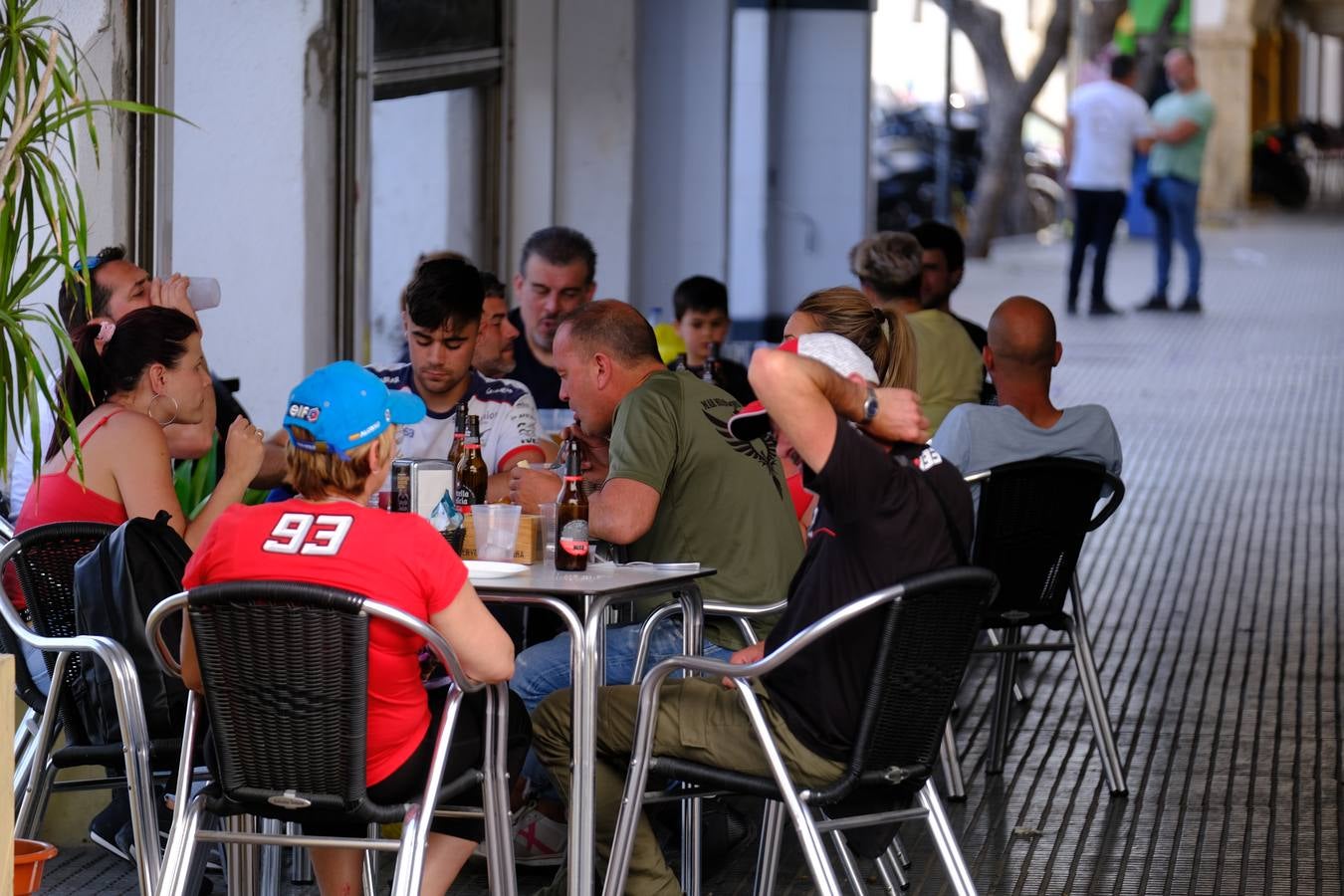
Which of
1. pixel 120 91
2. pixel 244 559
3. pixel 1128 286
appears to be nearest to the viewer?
pixel 244 559

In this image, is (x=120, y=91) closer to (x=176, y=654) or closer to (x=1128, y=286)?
(x=176, y=654)

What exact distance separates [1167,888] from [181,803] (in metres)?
2.27

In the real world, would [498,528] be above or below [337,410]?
below

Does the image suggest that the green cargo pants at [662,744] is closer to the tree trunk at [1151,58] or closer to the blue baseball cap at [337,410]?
the blue baseball cap at [337,410]

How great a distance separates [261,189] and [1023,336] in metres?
3.01

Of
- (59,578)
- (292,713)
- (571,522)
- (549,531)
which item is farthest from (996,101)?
(292,713)

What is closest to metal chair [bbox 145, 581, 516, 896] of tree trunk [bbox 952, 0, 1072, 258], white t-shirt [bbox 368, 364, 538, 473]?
white t-shirt [bbox 368, 364, 538, 473]

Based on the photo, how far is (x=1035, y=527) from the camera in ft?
16.7

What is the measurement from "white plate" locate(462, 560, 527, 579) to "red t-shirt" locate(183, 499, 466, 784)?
47 cm

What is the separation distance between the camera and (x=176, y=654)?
3.90 m

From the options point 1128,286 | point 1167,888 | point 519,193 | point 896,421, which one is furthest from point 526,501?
point 1128,286

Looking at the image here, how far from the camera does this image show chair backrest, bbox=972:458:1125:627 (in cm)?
501

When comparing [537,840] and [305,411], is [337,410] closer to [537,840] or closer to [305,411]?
[305,411]

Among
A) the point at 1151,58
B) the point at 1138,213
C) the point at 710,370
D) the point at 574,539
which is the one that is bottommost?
the point at 574,539
